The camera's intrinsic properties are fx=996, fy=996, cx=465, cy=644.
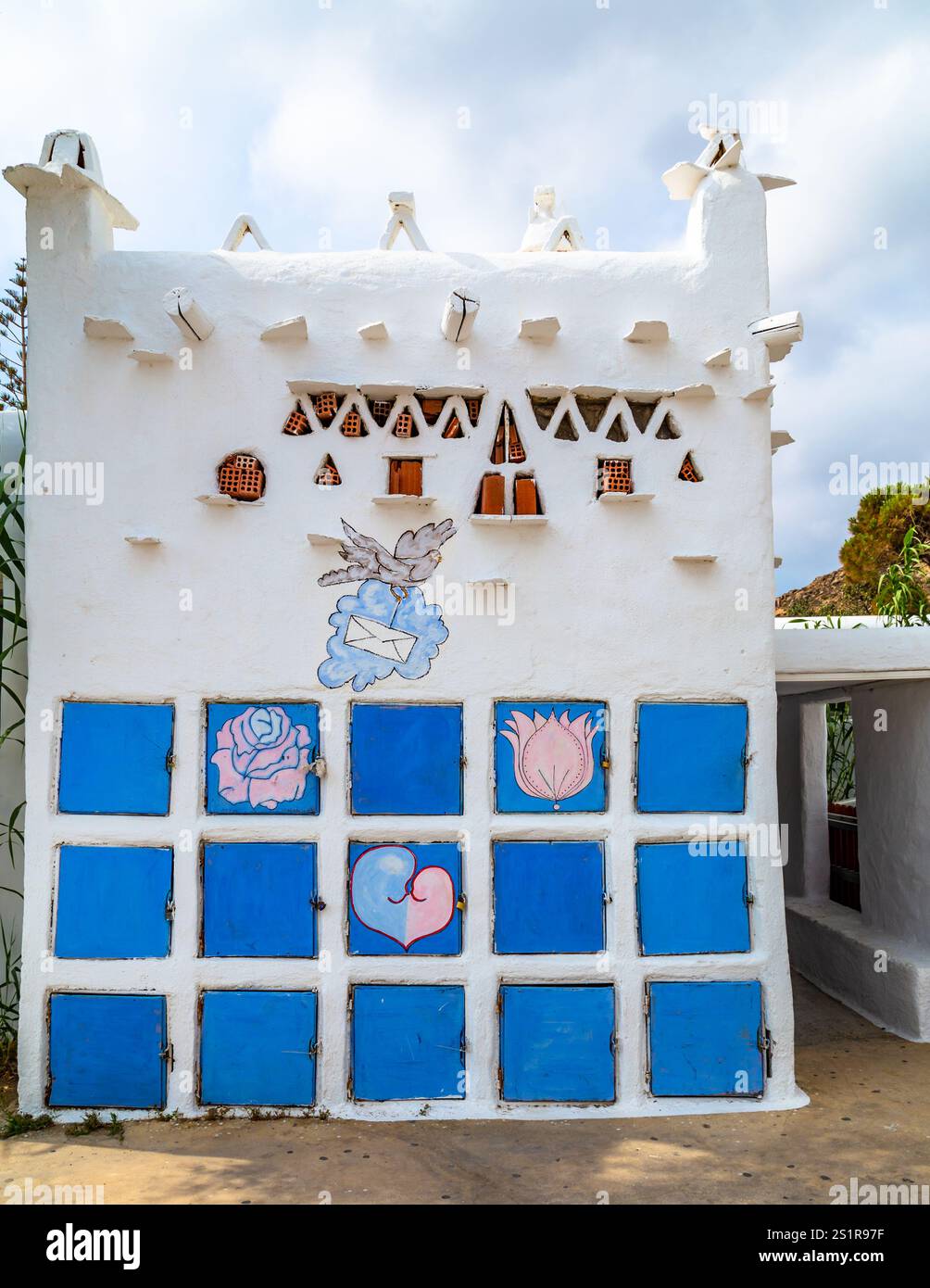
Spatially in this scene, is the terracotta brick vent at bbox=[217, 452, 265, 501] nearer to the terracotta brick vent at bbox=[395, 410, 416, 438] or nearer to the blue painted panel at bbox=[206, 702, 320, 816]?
the terracotta brick vent at bbox=[395, 410, 416, 438]

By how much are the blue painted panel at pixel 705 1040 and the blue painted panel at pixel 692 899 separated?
20 cm

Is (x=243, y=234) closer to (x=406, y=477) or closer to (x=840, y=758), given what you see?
(x=406, y=477)

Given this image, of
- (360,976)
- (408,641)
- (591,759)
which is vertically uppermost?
(408,641)

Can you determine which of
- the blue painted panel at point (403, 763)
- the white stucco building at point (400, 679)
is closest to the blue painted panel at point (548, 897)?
the white stucco building at point (400, 679)

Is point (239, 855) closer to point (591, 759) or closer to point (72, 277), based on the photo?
point (591, 759)

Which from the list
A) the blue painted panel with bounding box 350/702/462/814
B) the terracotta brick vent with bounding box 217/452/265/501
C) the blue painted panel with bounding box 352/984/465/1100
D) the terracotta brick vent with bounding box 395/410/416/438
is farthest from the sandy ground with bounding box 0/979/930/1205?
the terracotta brick vent with bounding box 395/410/416/438

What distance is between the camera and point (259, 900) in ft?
16.0

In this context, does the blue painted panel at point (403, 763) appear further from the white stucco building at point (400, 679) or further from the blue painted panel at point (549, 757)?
the blue painted panel at point (549, 757)

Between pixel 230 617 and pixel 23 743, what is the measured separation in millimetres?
1485

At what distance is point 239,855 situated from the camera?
490cm

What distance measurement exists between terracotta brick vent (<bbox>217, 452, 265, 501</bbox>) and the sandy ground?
9.99ft

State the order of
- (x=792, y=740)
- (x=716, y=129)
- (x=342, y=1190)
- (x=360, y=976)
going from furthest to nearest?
(x=792, y=740) < (x=716, y=129) < (x=360, y=976) < (x=342, y=1190)

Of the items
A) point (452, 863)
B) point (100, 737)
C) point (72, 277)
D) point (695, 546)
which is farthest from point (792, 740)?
point (72, 277)

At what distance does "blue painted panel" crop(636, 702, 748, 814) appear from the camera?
501cm
